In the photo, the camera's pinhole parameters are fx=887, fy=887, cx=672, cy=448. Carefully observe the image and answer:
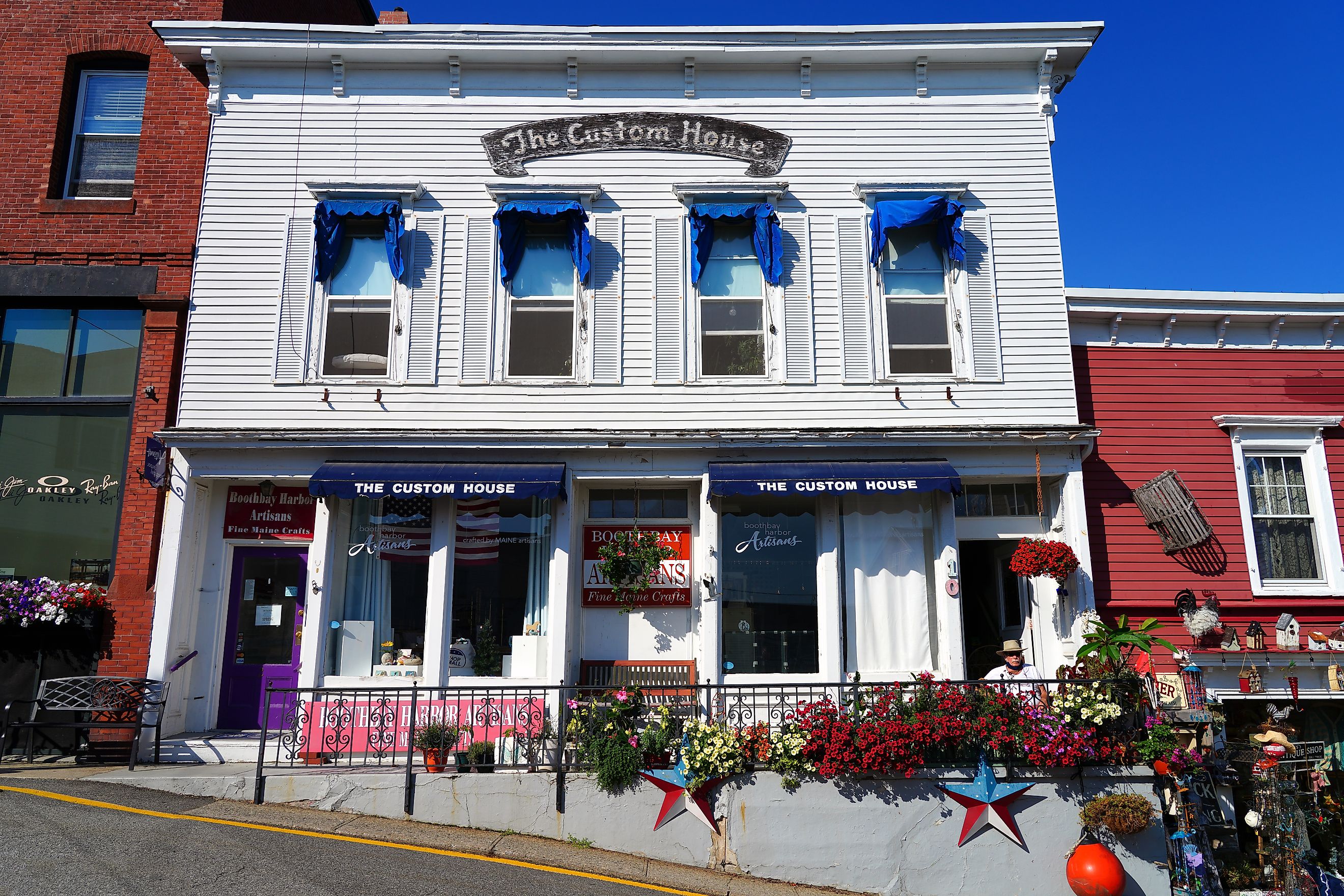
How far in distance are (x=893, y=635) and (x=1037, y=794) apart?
8.41 feet

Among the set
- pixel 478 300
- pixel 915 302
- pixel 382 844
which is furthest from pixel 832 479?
pixel 382 844

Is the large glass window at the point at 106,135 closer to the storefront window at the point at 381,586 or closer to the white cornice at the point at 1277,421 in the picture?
the storefront window at the point at 381,586

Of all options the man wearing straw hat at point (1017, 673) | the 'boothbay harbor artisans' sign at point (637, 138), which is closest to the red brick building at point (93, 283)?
the 'boothbay harbor artisans' sign at point (637, 138)

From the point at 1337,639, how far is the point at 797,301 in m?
8.05

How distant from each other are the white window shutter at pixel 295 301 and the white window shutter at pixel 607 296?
12.3 feet

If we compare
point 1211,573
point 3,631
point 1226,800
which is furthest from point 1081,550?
point 3,631

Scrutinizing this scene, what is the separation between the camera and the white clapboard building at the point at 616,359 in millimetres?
11078

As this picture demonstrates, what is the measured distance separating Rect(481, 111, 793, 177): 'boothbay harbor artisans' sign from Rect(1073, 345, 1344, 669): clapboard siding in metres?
5.19

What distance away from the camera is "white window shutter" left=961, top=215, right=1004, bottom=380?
1159cm

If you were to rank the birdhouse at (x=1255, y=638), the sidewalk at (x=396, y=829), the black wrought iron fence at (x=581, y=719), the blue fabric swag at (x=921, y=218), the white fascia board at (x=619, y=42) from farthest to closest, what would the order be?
the white fascia board at (x=619, y=42) → the blue fabric swag at (x=921, y=218) → the birdhouse at (x=1255, y=638) → the black wrought iron fence at (x=581, y=719) → the sidewalk at (x=396, y=829)

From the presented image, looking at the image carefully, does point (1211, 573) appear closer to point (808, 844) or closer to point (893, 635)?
point (893, 635)

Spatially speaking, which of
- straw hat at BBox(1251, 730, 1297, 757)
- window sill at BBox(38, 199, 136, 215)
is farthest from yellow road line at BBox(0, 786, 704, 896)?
window sill at BBox(38, 199, 136, 215)

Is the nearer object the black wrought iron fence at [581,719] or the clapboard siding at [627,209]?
the black wrought iron fence at [581,719]

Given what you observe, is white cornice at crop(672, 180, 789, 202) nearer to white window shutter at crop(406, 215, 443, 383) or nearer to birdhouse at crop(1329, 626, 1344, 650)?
white window shutter at crop(406, 215, 443, 383)
